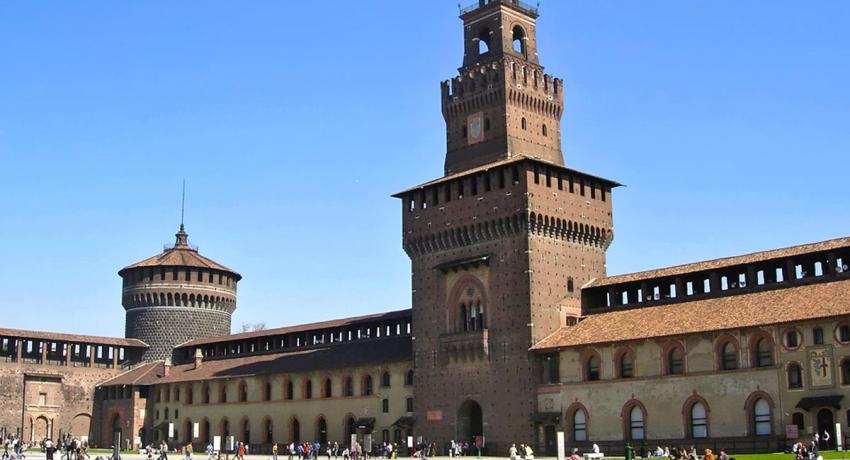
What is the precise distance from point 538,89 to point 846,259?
78.4 feet

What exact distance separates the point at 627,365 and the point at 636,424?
3.02 meters

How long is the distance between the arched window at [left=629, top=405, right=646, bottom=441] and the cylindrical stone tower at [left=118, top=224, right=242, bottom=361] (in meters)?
50.6

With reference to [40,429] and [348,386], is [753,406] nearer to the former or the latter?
[348,386]

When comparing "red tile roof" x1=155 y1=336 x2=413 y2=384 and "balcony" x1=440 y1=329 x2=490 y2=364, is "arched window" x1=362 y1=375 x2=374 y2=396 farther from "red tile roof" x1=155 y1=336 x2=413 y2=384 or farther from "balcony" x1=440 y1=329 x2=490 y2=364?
"balcony" x1=440 y1=329 x2=490 y2=364

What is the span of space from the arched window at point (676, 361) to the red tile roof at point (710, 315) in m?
1.10

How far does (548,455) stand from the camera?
59031 mm

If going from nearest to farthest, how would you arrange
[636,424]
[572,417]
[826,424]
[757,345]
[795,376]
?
1. [826,424]
2. [795,376]
3. [757,345]
4. [636,424]
5. [572,417]

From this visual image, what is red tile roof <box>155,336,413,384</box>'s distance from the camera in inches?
2874

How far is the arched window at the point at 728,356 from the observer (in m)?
53.0

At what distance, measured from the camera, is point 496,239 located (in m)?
63.9

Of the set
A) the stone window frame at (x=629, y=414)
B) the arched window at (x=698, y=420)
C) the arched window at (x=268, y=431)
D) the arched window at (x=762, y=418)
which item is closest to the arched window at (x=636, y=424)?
the stone window frame at (x=629, y=414)

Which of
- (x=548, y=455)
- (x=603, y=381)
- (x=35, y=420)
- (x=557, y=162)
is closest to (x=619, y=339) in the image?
(x=603, y=381)

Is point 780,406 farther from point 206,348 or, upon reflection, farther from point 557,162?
point 206,348

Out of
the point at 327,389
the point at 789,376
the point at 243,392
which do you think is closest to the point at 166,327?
the point at 243,392
